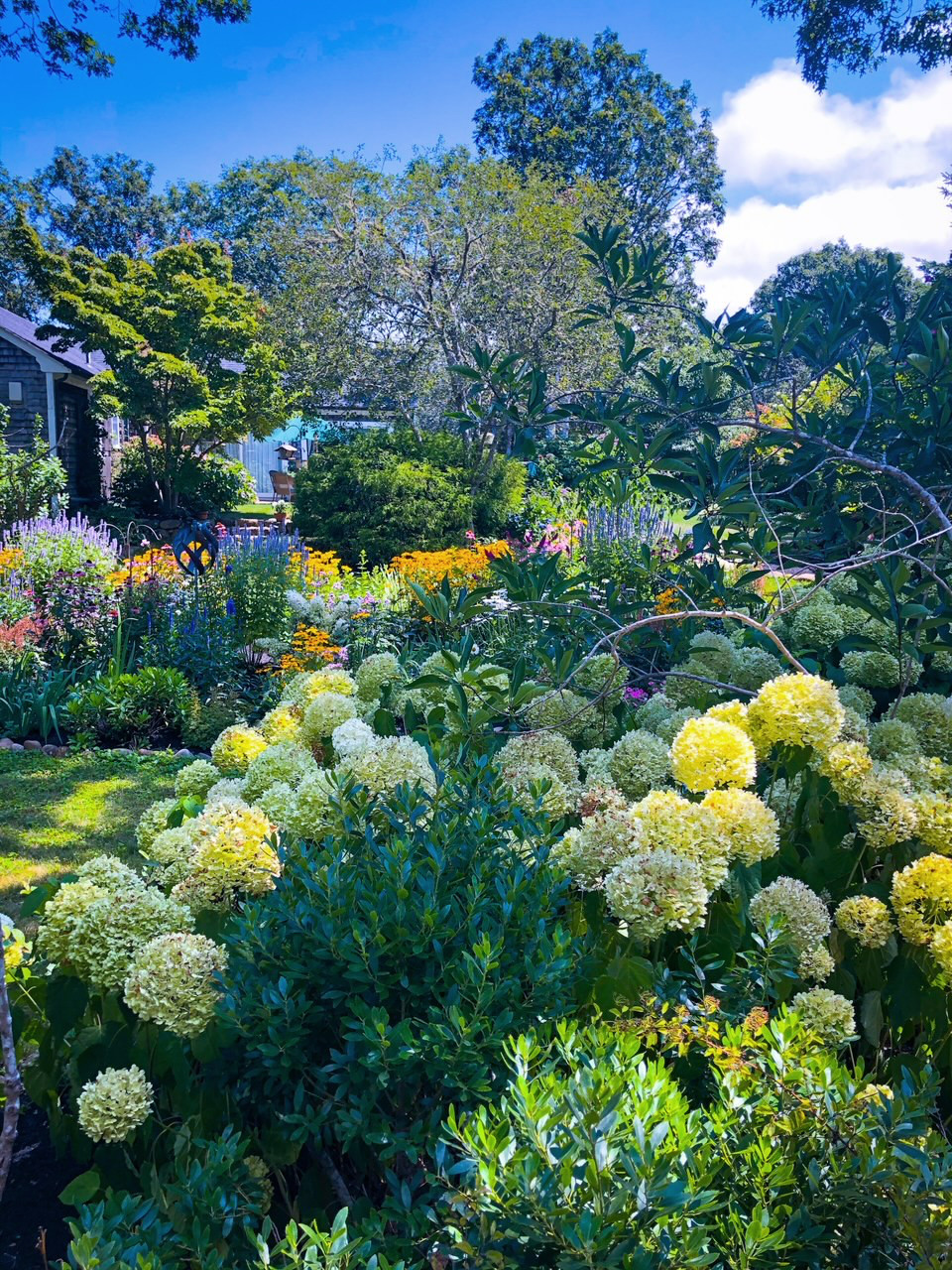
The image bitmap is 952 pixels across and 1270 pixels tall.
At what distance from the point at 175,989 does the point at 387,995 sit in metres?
0.38

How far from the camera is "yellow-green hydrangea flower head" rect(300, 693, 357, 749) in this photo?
8.62 ft

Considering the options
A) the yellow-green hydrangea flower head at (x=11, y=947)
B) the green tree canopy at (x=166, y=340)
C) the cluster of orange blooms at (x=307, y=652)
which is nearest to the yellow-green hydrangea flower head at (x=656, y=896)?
the yellow-green hydrangea flower head at (x=11, y=947)

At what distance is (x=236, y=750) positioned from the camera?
8.90 ft

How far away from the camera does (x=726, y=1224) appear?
109 centimetres

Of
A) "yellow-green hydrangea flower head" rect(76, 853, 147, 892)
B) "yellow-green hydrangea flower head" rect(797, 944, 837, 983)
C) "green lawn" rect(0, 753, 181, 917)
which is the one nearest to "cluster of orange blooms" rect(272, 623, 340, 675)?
"green lawn" rect(0, 753, 181, 917)

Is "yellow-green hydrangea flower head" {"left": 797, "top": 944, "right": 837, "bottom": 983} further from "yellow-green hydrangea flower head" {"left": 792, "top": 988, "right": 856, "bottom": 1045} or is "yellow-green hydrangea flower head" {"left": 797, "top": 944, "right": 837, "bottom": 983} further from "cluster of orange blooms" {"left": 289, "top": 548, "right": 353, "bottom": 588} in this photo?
"cluster of orange blooms" {"left": 289, "top": 548, "right": 353, "bottom": 588}

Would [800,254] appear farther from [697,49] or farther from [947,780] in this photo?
[947,780]

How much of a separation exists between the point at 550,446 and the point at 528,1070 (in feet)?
7.90

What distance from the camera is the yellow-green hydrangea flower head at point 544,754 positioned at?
235 centimetres

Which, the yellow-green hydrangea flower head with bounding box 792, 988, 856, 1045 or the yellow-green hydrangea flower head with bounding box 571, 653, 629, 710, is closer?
the yellow-green hydrangea flower head with bounding box 792, 988, 856, 1045

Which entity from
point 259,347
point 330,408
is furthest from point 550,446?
point 259,347

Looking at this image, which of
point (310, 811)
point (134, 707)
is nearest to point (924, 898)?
point (310, 811)

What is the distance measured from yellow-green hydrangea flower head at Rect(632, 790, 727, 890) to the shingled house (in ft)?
59.5

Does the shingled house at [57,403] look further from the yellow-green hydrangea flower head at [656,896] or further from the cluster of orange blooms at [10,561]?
the yellow-green hydrangea flower head at [656,896]
